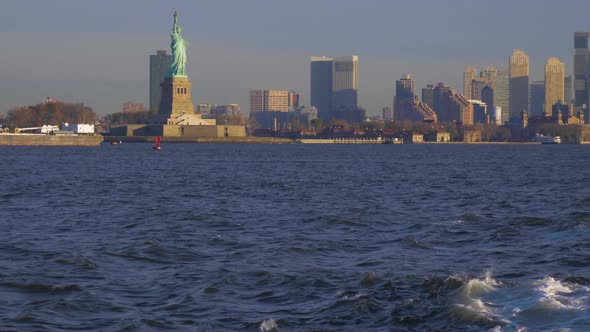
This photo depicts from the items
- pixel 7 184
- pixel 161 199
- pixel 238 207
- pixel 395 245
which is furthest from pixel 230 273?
pixel 7 184

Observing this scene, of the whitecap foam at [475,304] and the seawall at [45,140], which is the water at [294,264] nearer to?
the whitecap foam at [475,304]

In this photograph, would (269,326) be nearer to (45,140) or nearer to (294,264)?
(294,264)

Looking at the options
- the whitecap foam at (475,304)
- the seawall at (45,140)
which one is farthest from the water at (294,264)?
the seawall at (45,140)

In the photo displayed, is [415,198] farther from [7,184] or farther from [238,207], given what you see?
[7,184]

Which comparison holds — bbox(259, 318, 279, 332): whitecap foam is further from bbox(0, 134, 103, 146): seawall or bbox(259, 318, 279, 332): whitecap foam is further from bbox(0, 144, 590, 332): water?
bbox(0, 134, 103, 146): seawall

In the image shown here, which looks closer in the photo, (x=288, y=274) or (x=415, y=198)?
(x=288, y=274)

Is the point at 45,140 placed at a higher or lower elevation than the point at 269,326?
higher

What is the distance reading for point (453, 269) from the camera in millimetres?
22531

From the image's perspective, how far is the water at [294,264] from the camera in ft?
58.1

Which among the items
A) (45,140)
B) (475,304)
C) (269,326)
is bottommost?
(269,326)

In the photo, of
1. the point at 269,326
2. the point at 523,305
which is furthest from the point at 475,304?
the point at 269,326

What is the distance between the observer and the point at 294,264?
77.6 feet

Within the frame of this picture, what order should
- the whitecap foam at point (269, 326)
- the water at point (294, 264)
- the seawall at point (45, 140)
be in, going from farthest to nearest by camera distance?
the seawall at point (45, 140) → the water at point (294, 264) → the whitecap foam at point (269, 326)

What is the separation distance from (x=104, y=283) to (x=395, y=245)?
8860 millimetres
